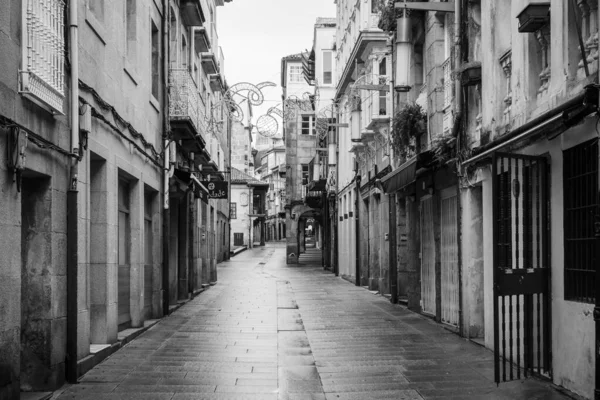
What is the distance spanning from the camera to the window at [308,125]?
180ft

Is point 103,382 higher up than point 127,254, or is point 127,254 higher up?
point 127,254

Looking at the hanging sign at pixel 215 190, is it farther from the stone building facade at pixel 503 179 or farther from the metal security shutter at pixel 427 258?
the metal security shutter at pixel 427 258

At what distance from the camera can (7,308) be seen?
7344 millimetres

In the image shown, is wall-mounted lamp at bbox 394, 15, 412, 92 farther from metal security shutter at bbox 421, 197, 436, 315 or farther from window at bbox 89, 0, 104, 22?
window at bbox 89, 0, 104, 22

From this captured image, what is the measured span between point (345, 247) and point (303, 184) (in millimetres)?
20477

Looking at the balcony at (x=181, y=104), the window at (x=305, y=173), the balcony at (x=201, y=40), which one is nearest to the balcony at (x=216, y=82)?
the balcony at (x=201, y=40)

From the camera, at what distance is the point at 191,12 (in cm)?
2156

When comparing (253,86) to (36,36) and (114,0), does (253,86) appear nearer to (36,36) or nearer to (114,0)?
(114,0)

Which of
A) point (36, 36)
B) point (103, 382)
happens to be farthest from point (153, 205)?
point (36, 36)

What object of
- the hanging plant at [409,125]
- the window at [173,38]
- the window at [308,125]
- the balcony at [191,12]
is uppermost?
the window at [308,125]

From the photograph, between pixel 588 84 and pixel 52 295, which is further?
pixel 52 295

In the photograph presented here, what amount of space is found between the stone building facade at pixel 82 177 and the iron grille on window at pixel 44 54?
0.02m

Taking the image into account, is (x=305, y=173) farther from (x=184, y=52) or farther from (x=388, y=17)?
(x=388, y=17)

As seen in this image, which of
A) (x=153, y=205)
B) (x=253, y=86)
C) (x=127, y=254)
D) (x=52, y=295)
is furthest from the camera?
(x=253, y=86)
